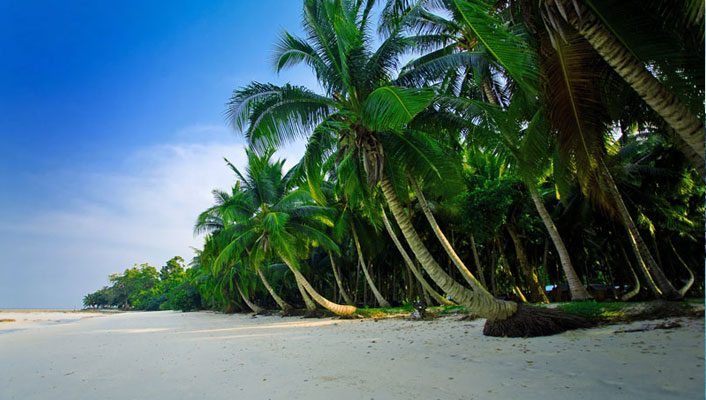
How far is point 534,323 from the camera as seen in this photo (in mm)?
6555

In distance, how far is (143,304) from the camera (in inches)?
2803

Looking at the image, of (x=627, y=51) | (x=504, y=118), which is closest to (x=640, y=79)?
(x=627, y=51)

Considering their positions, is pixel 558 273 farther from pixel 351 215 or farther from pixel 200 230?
pixel 200 230

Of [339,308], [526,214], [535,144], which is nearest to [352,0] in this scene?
[535,144]

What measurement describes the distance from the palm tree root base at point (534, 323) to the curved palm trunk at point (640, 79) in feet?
12.4

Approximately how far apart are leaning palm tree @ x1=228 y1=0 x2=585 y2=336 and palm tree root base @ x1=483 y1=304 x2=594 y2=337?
0.02 m

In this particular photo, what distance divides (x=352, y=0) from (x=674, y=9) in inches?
225

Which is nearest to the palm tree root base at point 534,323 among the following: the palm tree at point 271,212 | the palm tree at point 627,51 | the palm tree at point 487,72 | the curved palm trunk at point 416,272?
the palm tree at point 487,72

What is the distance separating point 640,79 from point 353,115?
4936 mm

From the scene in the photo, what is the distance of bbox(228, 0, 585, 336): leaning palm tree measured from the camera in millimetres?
7048

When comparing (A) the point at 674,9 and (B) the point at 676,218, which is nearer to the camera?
(A) the point at 674,9

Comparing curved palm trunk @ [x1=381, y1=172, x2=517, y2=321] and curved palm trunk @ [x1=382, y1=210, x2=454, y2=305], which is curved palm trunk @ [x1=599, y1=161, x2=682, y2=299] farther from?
curved palm trunk @ [x1=382, y1=210, x2=454, y2=305]

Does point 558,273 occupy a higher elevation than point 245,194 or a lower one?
lower

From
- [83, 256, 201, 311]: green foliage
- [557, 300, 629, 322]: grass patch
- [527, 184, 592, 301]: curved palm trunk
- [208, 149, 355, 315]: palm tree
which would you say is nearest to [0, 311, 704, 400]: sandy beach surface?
[557, 300, 629, 322]: grass patch
